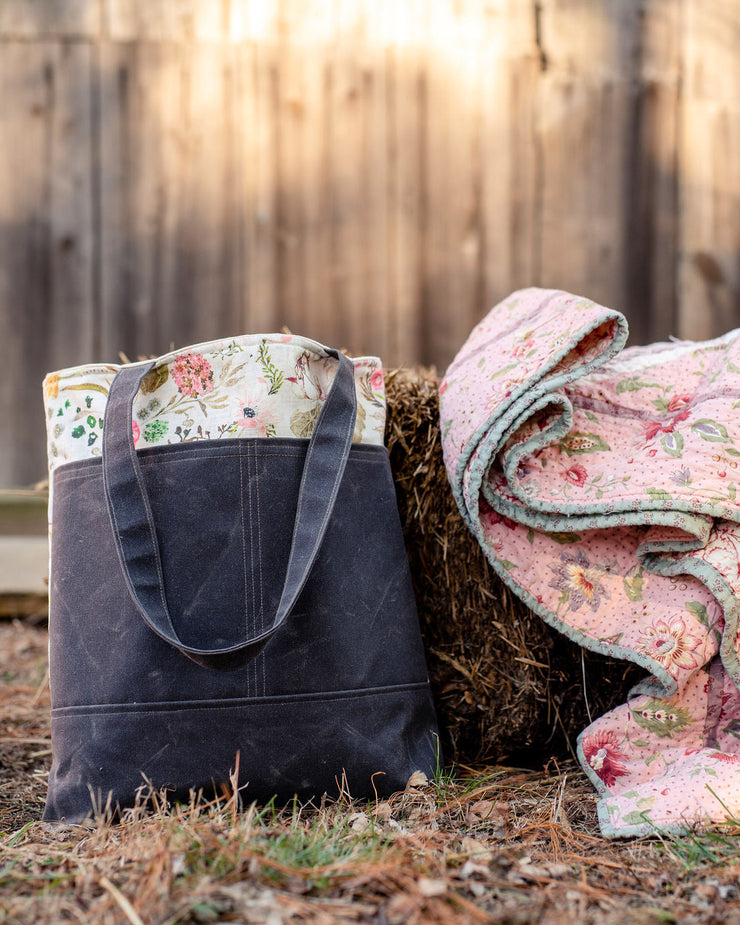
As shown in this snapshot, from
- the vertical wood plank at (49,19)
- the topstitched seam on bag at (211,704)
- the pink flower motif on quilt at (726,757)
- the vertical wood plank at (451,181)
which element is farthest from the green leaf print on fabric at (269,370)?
the vertical wood plank at (49,19)

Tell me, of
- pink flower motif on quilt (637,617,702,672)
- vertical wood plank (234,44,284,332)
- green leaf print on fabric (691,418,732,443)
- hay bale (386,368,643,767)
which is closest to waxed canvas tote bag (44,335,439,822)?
hay bale (386,368,643,767)

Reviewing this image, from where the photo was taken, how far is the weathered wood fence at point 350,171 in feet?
8.99

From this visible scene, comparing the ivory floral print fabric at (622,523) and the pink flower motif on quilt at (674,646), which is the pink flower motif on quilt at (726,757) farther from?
the pink flower motif on quilt at (674,646)

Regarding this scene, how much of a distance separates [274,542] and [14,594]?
5.80 feet

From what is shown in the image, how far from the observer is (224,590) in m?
1.19

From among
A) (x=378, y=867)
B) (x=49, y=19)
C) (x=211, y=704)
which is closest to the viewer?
(x=378, y=867)

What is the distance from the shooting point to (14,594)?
266cm

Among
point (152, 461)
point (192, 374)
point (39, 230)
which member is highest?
point (39, 230)

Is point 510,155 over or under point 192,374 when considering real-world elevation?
over

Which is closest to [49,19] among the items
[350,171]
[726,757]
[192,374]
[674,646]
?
[350,171]

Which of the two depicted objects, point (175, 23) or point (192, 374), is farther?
point (175, 23)

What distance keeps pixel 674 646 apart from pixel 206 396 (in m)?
0.77

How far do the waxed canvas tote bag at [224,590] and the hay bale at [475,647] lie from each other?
0.13m

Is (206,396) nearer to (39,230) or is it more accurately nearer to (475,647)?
(475,647)
